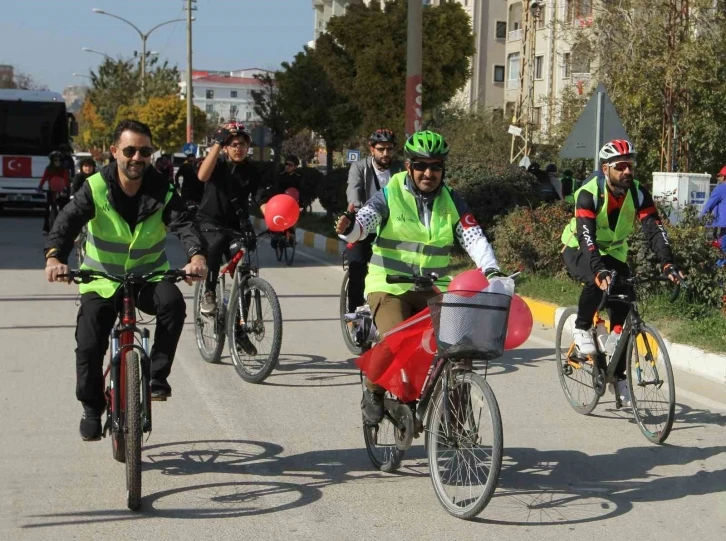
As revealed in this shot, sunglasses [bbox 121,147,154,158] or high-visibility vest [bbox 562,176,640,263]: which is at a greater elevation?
sunglasses [bbox 121,147,154,158]

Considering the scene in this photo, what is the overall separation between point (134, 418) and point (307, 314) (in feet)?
24.2

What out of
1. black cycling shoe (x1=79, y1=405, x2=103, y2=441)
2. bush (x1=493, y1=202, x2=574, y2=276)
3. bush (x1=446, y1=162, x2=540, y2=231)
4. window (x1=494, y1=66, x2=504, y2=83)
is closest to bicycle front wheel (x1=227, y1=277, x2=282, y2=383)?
black cycling shoe (x1=79, y1=405, x2=103, y2=441)

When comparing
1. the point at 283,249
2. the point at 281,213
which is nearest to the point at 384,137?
the point at 281,213

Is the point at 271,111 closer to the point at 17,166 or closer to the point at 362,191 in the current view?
the point at 17,166

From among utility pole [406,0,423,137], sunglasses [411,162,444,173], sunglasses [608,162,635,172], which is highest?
utility pole [406,0,423,137]

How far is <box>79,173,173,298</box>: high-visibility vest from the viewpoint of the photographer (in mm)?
5753

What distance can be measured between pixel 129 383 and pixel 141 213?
0.95m

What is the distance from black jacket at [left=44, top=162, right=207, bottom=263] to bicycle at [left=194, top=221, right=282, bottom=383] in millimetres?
2700

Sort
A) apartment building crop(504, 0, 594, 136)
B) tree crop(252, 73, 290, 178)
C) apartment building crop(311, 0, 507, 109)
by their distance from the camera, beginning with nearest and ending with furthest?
tree crop(252, 73, 290, 178) < apartment building crop(504, 0, 594, 136) < apartment building crop(311, 0, 507, 109)

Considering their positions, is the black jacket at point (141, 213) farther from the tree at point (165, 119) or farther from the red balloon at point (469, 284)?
the tree at point (165, 119)

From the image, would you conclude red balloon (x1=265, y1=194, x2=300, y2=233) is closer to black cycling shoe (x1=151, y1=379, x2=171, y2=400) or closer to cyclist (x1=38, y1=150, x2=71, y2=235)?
black cycling shoe (x1=151, y1=379, x2=171, y2=400)

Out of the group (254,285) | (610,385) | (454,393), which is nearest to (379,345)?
(454,393)

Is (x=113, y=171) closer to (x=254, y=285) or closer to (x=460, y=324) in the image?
(x=460, y=324)

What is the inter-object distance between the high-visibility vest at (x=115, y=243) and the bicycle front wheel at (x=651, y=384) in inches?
116
